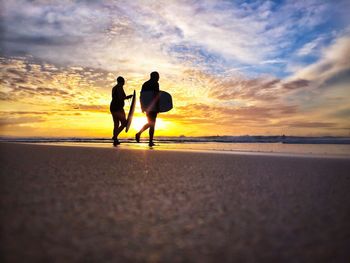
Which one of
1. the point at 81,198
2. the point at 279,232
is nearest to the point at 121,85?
the point at 81,198

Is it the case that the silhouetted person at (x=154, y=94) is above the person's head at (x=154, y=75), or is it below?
below

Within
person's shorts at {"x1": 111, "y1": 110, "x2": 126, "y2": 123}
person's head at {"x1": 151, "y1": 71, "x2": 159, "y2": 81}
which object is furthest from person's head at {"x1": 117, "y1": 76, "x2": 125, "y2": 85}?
person's head at {"x1": 151, "y1": 71, "x2": 159, "y2": 81}

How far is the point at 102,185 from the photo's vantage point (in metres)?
2.12

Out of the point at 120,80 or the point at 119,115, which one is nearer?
the point at 120,80

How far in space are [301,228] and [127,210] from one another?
695mm

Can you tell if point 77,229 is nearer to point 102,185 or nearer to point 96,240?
point 96,240

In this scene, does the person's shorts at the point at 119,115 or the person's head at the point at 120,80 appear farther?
the person's shorts at the point at 119,115

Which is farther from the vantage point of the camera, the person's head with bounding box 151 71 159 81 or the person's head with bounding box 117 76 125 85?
the person's head with bounding box 117 76 125 85

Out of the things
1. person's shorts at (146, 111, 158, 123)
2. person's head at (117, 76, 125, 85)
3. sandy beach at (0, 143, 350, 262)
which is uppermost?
person's head at (117, 76, 125, 85)

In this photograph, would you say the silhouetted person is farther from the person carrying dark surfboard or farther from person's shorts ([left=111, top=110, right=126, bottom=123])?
person's shorts ([left=111, top=110, right=126, bottom=123])

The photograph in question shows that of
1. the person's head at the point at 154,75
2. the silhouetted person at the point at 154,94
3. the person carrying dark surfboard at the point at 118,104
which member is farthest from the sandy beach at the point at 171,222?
the person carrying dark surfboard at the point at 118,104

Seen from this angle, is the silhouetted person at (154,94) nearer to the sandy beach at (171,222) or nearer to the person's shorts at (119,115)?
the person's shorts at (119,115)

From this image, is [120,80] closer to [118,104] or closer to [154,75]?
[118,104]

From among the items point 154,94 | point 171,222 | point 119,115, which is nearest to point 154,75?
point 154,94
